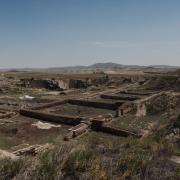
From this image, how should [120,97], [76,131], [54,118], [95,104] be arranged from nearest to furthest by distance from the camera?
[76,131] < [54,118] < [95,104] < [120,97]

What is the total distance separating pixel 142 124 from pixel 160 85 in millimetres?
18776

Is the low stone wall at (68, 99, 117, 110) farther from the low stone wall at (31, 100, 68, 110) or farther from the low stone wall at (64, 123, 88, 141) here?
the low stone wall at (64, 123, 88, 141)

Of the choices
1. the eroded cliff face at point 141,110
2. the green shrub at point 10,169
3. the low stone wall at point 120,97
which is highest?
the green shrub at point 10,169

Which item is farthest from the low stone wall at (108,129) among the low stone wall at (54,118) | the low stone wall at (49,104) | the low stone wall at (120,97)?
the low stone wall at (120,97)

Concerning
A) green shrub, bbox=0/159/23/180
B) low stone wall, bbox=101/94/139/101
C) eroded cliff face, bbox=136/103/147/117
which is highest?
green shrub, bbox=0/159/23/180

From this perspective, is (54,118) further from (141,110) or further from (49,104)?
(141,110)

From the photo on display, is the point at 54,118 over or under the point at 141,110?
over

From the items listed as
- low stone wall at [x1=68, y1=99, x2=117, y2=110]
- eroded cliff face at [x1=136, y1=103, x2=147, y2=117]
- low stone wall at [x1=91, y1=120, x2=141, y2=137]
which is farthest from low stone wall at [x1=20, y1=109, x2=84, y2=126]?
eroded cliff face at [x1=136, y1=103, x2=147, y2=117]

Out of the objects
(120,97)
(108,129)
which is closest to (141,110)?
(120,97)

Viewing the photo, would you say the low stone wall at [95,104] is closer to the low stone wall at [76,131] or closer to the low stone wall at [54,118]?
the low stone wall at [54,118]

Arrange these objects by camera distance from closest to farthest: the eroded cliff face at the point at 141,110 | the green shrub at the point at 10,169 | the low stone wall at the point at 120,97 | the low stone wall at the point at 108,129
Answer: the green shrub at the point at 10,169 < the low stone wall at the point at 108,129 < the eroded cliff face at the point at 141,110 < the low stone wall at the point at 120,97

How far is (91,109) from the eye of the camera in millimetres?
18703

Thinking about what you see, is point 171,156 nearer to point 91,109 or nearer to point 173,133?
point 173,133

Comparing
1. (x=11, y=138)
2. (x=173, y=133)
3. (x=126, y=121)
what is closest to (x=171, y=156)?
(x=173, y=133)
